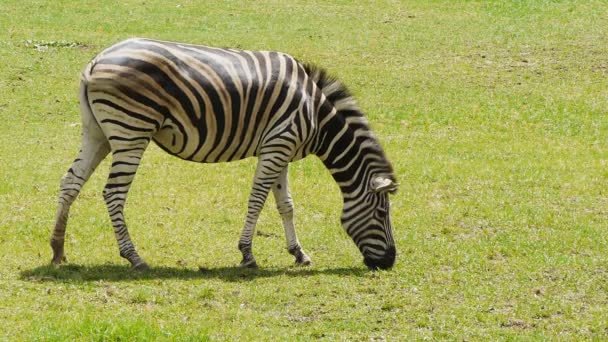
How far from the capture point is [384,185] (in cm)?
1286

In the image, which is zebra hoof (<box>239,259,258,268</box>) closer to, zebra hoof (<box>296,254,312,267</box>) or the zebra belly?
zebra hoof (<box>296,254,312,267</box>)

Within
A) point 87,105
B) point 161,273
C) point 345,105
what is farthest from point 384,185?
point 87,105

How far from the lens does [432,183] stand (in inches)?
687

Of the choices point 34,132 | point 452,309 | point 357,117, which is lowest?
point 34,132

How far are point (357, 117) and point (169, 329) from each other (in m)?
4.60

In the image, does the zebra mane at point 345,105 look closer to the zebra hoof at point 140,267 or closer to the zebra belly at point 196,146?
the zebra belly at point 196,146

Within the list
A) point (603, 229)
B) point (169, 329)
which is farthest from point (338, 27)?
point (169, 329)

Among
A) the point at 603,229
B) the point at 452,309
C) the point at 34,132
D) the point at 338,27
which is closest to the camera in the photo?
the point at 452,309

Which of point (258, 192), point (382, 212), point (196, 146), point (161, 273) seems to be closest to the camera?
point (161, 273)

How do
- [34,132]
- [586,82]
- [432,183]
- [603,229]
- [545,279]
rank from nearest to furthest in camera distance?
[545,279]
[603,229]
[432,183]
[34,132]
[586,82]

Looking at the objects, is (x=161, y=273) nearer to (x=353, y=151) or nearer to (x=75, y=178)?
(x=75, y=178)

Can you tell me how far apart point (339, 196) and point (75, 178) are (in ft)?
18.2

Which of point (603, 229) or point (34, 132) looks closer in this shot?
point (603, 229)

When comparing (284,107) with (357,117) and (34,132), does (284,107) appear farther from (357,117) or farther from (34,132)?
(34,132)
